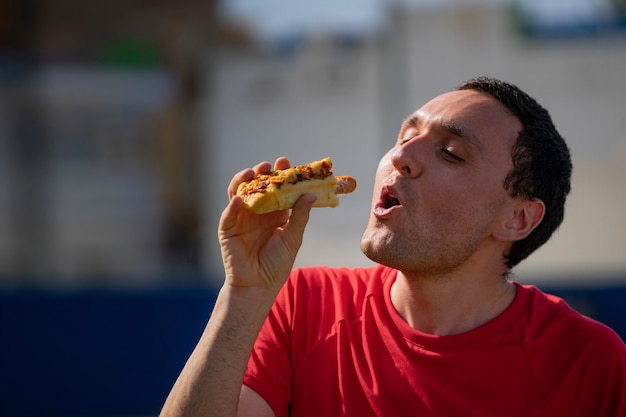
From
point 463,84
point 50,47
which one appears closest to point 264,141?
point 50,47

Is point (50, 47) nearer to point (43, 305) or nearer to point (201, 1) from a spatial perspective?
point (201, 1)

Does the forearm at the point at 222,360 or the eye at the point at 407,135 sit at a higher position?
the eye at the point at 407,135

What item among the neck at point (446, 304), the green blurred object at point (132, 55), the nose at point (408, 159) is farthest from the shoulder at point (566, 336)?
the green blurred object at point (132, 55)

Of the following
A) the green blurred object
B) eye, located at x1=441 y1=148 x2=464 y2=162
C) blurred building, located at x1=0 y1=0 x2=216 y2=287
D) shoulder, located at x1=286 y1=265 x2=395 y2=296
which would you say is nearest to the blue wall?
shoulder, located at x1=286 y1=265 x2=395 y2=296

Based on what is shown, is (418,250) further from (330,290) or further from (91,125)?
(91,125)

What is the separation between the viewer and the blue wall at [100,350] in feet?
19.9

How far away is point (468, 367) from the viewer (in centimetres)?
252

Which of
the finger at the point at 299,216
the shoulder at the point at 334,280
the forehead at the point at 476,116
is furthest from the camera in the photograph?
the shoulder at the point at 334,280

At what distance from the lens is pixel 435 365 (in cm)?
253

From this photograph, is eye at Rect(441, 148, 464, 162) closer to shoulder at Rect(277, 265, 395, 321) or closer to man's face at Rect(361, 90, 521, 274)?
man's face at Rect(361, 90, 521, 274)

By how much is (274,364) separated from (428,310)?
54 centimetres

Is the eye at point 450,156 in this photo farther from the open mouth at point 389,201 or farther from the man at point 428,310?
the open mouth at point 389,201

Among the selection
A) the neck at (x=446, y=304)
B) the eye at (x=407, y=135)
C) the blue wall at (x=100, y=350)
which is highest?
the eye at (x=407, y=135)

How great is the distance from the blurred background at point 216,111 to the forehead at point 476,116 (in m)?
7.84
